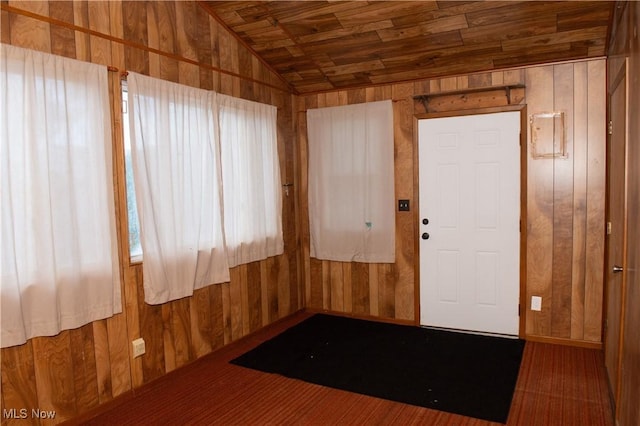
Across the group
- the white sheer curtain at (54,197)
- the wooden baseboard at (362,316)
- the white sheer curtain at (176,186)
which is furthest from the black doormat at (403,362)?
the white sheer curtain at (54,197)

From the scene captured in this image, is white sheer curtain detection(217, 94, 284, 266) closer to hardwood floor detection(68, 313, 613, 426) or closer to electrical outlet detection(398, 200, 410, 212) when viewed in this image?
hardwood floor detection(68, 313, 613, 426)

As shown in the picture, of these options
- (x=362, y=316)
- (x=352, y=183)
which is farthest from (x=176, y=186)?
(x=362, y=316)

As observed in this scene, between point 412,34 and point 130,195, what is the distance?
8.36 ft

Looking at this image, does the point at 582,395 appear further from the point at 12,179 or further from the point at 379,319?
the point at 12,179

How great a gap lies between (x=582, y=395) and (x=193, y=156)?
3243mm

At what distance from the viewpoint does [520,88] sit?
3.86 meters

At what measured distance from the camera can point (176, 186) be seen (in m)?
3.27

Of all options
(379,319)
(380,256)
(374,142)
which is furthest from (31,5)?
(379,319)

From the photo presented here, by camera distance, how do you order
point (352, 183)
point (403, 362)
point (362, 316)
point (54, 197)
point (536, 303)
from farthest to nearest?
point (362, 316) → point (352, 183) → point (536, 303) → point (403, 362) → point (54, 197)

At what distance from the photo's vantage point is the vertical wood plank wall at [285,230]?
261cm

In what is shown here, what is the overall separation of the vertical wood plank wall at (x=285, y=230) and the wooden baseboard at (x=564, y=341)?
19 mm

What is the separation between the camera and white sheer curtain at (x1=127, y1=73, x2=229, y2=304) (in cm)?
303

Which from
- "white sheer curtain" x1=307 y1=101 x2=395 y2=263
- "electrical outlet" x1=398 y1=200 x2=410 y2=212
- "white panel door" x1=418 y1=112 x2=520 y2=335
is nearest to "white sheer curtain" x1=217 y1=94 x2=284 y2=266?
"white sheer curtain" x1=307 y1=101 x2=395 y2=263

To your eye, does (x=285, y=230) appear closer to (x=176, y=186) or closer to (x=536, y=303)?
(x=176, y=186)
